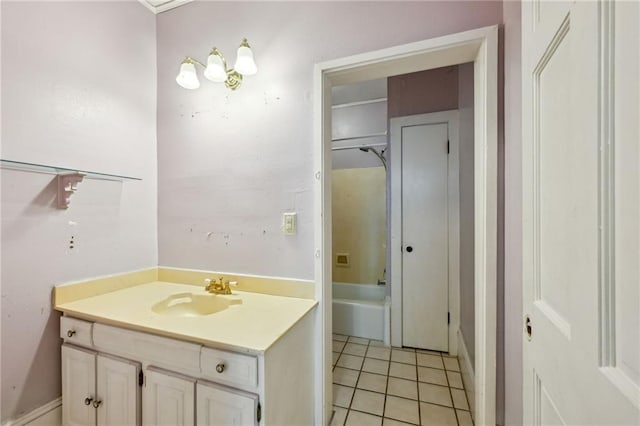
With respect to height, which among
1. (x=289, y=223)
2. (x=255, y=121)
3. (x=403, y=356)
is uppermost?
(x=255, y=121)

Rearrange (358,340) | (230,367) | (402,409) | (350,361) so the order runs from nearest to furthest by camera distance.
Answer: (230,367) < (402,409) < (350,361) < (358,340)

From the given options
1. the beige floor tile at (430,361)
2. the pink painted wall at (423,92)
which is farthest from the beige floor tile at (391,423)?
the pink painted wall at (423,92)

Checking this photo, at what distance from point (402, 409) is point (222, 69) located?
7.34 feet

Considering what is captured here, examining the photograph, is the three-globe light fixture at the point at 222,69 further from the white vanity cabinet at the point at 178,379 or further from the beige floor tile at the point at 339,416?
the beige floor tile at the point at 339,416

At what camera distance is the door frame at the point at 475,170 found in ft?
3.69

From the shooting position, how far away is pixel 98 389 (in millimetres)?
1196

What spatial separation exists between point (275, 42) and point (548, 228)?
1.55 metres

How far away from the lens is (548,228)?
0.62 m

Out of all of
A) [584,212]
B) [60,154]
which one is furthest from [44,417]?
[584,212]

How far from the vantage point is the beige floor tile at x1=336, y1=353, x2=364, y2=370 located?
1964mm

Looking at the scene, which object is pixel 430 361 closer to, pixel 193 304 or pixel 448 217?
pixel 448 217

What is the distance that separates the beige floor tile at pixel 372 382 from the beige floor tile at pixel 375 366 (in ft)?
0.16

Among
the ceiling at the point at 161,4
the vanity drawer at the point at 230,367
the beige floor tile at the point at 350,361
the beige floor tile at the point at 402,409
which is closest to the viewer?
the vanity drawer at the point at 230,367

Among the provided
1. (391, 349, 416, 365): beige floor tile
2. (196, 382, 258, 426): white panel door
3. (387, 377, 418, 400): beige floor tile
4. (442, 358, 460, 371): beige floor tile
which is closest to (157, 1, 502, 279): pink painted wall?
(196, 382, 258, 426): white panel door
